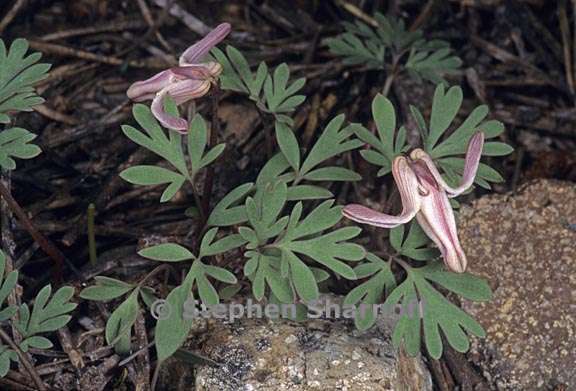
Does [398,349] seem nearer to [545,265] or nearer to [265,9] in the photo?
[545,265]

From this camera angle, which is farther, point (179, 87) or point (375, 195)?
point (375, 195)

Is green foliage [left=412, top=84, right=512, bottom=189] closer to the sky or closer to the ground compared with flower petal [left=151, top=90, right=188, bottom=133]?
closer to the ground

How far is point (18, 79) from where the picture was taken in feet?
7.67

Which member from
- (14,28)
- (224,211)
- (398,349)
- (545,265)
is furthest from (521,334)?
(14,28)

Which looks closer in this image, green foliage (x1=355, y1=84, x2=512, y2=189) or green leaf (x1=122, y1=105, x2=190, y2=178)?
green leaf (x1=122, y1=105, x2=190, y2=178)

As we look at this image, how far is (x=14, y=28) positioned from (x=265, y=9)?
96cm

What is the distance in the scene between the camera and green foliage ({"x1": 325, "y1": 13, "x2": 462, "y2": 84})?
2.88 m

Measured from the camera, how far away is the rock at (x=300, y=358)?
2.17m

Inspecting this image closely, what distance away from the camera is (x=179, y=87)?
88.8 inches

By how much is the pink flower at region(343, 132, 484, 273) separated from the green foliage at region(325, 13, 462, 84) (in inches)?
30.7

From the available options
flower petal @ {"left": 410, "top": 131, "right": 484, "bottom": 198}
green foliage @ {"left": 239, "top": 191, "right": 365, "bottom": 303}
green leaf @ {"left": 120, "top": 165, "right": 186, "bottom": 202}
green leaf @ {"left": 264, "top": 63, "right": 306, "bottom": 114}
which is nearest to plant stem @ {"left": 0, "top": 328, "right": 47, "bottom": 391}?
green leaf @ {"left": 120, "top": 165, "right": 186, "bottom": 202}

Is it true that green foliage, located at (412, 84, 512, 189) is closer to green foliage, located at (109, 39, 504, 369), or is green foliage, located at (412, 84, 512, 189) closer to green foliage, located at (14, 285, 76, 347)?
green foliage, located at (109, 39, 504, 369)

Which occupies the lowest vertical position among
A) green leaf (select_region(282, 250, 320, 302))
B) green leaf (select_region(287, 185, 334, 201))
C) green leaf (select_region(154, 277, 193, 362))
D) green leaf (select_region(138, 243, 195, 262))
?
green leaf (select_region(154, 277, 193, 362))

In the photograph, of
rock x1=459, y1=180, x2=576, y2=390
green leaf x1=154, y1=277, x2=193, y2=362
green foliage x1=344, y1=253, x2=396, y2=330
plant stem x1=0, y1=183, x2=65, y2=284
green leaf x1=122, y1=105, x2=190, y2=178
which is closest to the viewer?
green leaf x1=154, y1=277, x2=193, y2=362
